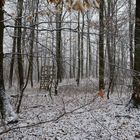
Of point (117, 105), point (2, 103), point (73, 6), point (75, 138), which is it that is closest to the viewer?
point (73, 6)

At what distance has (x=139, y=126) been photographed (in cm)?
1040

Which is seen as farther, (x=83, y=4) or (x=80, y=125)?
(x=80, y=125)

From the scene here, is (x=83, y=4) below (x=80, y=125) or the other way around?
the other way around

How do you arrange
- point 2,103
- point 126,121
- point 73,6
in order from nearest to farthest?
1. point 73,6
2. point 2,103
3. point 126,121

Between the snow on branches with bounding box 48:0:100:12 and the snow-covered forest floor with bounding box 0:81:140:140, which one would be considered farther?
the snow-covered forest floor with bounding box 0:81:140:140

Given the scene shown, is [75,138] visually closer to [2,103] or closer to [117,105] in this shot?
[2,103]

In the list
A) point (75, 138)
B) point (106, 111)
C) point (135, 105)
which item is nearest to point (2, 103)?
point (75, 138)

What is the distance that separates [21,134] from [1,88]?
1827 millimetres

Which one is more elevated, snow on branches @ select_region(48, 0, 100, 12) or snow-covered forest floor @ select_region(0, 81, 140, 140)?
snow on branches @ select_region(48, 0, 100, 12)

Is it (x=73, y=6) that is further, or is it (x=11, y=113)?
(x=11, y=113)

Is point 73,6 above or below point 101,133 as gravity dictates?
above

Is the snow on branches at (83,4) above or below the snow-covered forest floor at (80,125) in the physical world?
above

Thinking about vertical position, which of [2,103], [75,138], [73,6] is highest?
[73,6]

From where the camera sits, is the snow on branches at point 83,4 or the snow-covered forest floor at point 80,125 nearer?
the snow on branches at point 83,4
